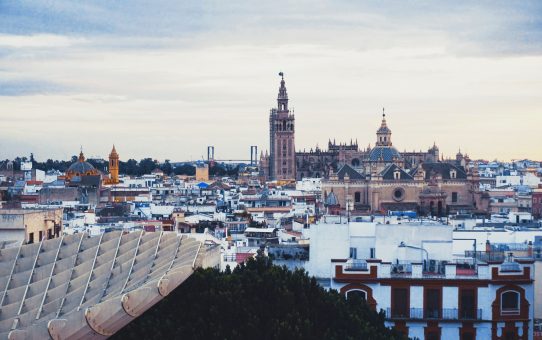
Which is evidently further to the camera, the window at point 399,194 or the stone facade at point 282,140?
the stone facade at point 282,140

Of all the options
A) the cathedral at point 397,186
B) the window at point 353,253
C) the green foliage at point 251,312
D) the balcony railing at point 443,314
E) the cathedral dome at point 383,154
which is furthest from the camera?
the cathedral dome at point 383,154

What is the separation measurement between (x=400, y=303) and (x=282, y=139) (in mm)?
141048

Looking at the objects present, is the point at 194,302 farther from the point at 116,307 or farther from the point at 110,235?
the point at 116,307

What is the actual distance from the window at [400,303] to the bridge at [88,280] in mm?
9384

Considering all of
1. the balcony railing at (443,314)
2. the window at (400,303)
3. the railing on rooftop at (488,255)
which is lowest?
the balcony railing at (443,314)

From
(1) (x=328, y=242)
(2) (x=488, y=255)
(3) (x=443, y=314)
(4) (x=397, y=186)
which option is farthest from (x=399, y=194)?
(3) (x=443, y=314)

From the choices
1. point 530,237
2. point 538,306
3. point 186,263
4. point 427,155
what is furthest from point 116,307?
point 427,155

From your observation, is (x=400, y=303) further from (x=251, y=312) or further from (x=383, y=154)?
(x=383, y=154)

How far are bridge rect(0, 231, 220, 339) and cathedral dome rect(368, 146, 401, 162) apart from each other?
99624 millimetres

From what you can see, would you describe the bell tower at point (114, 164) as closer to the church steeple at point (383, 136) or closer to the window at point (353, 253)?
the church steeple at point (383, 136)

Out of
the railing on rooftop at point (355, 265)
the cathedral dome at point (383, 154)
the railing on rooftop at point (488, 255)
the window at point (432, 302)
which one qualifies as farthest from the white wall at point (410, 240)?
the cathedral dome at point (383, 154)

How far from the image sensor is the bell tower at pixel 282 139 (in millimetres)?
174125

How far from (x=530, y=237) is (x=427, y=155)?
122436 mm

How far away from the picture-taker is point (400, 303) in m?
33.7
